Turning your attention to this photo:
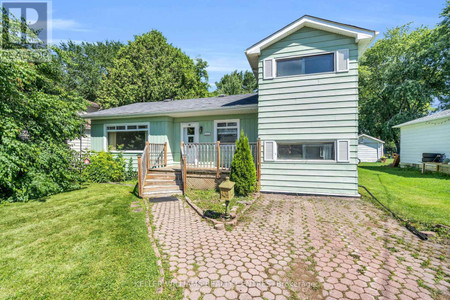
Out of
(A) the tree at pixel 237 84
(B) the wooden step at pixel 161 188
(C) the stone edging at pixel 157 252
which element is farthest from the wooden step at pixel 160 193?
(A) the tree at pixel 237 84

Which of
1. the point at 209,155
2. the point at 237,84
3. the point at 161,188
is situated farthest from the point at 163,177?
the point at 237,84

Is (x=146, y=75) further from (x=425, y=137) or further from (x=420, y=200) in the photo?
(x=425, y=137)

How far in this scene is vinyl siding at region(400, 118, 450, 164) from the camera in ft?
35.2

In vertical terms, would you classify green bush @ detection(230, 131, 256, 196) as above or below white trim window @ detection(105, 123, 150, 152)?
below

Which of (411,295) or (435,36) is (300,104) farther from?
(435,36)

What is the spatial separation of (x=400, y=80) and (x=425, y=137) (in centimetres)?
1286

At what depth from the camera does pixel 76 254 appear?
301 cm

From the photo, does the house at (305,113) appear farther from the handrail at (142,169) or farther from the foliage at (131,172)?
the foliage at (131,172)

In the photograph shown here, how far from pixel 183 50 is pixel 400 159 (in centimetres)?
2418

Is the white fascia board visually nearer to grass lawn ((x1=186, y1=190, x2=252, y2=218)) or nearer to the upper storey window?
the upper storey window

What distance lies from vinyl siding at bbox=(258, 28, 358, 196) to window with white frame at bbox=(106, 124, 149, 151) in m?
5.91

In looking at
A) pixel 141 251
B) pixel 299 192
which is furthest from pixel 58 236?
pixel 299 192

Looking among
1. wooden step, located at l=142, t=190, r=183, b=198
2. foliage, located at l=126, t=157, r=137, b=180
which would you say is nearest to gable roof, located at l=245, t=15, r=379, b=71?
wooden step, located at l=142, t=190, r=183, b=198

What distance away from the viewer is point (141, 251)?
3.06m
